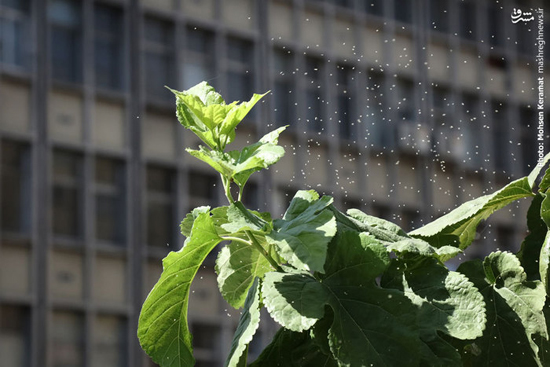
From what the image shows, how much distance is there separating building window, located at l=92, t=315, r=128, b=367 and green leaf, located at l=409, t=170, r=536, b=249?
890 inches

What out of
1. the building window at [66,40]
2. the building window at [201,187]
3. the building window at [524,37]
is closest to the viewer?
the building window at [66,40]

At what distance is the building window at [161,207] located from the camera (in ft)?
84.7

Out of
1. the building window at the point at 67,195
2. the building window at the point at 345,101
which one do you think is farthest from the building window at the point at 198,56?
the building window at the point at 345,101

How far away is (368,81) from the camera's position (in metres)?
30.5

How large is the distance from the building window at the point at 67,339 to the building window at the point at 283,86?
750 centimetres

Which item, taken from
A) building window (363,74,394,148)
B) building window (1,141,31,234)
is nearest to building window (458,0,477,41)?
building window (363,74,394,148)

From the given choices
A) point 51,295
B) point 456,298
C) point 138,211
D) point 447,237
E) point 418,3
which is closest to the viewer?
point 456,298

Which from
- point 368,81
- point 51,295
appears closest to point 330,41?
point 368,81

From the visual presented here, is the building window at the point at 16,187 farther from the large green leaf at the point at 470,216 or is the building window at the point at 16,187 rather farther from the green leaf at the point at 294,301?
the green leaf at the point at 294,301

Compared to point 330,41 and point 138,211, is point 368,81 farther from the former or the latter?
point 138,211

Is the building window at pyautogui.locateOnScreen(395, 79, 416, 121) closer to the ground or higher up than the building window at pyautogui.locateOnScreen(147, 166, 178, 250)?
higher up

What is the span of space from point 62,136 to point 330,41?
8177mm

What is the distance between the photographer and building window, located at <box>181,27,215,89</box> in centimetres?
2716

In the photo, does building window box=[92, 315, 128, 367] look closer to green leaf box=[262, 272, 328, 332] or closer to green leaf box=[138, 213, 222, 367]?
green leaf box=[138, 213, 222, 367]
